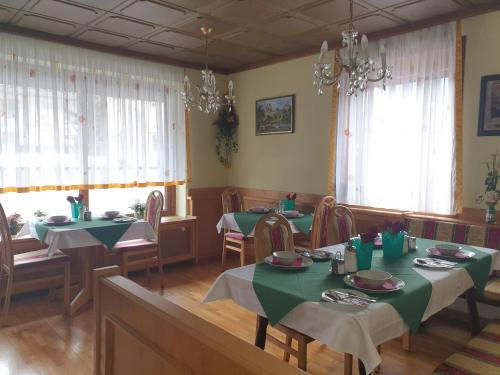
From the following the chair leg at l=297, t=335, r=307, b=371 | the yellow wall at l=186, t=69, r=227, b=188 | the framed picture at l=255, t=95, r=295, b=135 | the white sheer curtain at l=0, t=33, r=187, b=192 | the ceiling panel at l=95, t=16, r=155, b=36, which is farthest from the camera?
the yellow wall at l=186, t=69, r=227, b=188

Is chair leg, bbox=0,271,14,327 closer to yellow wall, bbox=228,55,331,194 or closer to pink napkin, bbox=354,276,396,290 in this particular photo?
pink napkin, bbox=354,276,396,290

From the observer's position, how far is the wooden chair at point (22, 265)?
321 cm

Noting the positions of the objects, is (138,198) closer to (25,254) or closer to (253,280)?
(25,254)

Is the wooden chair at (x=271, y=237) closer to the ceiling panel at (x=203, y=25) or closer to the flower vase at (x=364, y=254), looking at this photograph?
the flower vase at (x=364, y=254)

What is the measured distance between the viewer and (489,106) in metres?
3.24

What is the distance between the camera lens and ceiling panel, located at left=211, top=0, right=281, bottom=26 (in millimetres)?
3213

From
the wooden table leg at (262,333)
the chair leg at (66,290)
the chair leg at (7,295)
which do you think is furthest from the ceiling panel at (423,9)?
the chair leg at (7,295)

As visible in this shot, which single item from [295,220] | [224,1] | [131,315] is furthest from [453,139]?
[131,315]

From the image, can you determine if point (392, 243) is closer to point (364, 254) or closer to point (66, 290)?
point (364, 254)

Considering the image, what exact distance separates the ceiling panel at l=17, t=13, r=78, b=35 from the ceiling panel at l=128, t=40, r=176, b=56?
71cm

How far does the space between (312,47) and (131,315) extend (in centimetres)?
388

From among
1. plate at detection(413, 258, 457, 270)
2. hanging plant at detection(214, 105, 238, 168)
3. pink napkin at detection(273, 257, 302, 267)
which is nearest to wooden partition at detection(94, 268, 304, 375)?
pink napkin at detection(273, 257, 302, 267)

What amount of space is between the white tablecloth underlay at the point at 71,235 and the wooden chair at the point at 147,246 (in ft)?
0.89

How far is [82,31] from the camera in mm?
3881
